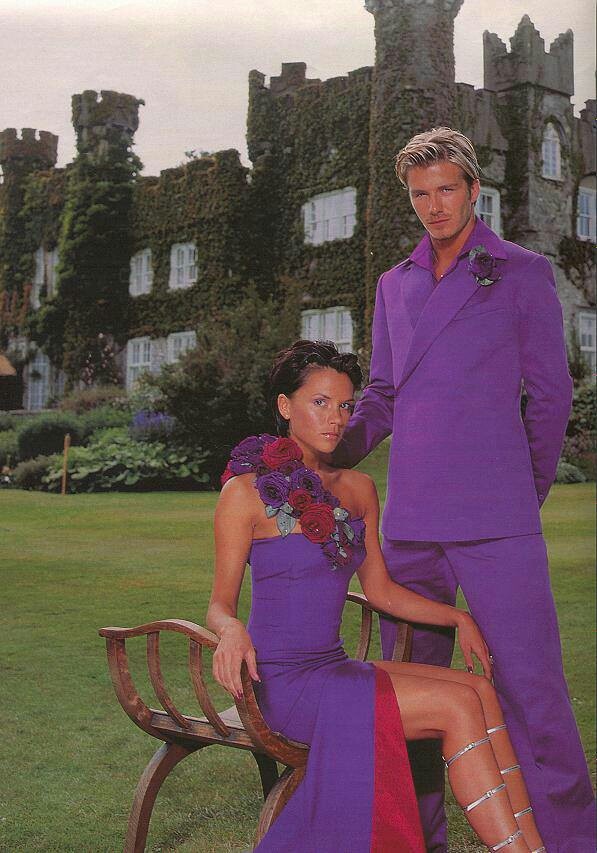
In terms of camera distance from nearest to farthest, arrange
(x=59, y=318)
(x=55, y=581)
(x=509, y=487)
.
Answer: (x=509, y=487) < (x=55, y=581) < (x=59, y=318)

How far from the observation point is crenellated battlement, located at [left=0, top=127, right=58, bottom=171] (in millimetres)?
3012

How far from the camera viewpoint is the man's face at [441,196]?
107 inches

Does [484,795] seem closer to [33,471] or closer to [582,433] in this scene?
[33,471]

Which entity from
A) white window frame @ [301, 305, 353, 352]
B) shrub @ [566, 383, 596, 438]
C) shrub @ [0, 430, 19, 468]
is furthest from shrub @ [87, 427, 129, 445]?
shrub @ [566, 383, 596, 438]

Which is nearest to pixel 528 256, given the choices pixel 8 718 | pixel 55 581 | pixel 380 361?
pixel 380 361

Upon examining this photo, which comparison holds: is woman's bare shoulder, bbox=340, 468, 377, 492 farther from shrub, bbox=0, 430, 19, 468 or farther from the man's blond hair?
shrub, bbox=0, 430, 19, 468

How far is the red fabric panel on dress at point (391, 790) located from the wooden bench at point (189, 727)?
17cm

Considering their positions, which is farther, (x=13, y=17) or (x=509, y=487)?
(x=13, y=17)

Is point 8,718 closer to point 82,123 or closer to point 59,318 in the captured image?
point 59,318

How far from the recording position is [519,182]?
4.07m

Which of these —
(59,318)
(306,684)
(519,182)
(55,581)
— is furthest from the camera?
(519,182)

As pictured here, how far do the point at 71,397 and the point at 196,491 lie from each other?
1.48 ft

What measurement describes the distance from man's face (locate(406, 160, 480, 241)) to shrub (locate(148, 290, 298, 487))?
76 centimetres

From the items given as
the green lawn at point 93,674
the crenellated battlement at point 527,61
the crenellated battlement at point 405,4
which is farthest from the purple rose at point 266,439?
the crenellated battlement at point 527,61
